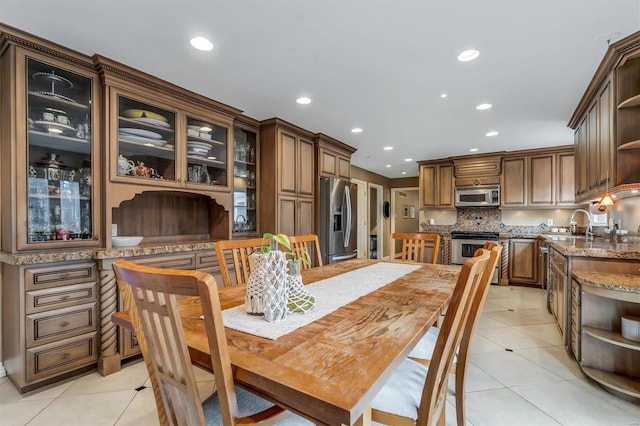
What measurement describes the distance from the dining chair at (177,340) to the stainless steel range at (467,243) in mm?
5173

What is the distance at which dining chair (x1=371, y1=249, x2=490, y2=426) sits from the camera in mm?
894

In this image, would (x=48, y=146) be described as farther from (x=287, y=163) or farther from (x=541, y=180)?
(x=541, y=180)

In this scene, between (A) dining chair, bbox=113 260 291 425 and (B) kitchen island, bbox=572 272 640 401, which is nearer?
(A) dining chair, bbox=113 260 291 425

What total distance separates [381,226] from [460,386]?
21.6ft

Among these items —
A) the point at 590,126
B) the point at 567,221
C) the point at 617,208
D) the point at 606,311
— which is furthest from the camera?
the point at 567,221

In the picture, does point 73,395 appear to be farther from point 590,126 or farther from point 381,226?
point 381,226

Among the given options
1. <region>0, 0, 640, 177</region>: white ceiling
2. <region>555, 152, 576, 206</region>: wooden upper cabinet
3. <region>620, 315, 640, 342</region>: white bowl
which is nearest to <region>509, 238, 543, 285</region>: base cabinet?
<region>555, 152, 576, 206</region>: wooden upper cabinet

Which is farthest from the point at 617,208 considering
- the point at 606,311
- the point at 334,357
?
the point at 334,357

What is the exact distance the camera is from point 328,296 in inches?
56.9

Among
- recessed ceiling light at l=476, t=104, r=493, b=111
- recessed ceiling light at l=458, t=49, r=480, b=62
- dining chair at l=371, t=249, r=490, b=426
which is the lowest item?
dining chair at l=371, t=249, r=490, b=426

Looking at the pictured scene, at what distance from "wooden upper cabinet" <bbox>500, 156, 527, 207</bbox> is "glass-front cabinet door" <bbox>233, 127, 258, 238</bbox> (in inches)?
171

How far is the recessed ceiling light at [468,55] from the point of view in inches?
83.6

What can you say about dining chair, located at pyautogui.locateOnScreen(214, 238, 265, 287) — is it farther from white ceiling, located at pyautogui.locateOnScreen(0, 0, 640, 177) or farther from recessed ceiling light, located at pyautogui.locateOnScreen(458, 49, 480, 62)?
recessed ceiling light, located at pyautogui.locateOnScreen(458, 49, 480, 62)

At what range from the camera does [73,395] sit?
1976 mm
